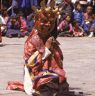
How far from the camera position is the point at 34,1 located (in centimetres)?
2055

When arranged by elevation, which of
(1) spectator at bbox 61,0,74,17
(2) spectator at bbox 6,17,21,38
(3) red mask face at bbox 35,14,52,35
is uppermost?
(3) red mask face at bbox 35,14,52,35

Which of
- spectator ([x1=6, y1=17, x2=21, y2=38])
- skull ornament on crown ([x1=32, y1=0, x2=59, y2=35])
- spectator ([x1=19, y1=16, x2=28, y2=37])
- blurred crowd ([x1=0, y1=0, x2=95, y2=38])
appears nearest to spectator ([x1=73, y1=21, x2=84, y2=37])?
blurred crowd ([x1=0, y1=0, x2=95, y2=38])

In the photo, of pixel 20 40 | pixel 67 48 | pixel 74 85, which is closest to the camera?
pixel 74 85

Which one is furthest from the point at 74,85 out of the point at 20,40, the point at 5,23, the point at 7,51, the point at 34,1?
the point at 34,1

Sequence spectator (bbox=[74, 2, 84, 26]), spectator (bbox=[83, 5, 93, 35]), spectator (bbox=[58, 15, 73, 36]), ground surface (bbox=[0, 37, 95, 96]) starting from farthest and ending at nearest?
spectator (bbox=[74, 2, 84, 26]) → spectator (bbox=[83, 5, 93, 35]) → spectator (bbox=[58, 15, 73, 36]) → ground surface (bbox=[0, 37, 95, 96])

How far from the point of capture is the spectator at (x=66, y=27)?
19438mm

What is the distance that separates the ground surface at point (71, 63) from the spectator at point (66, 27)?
0.87m

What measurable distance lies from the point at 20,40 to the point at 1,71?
23.6ft

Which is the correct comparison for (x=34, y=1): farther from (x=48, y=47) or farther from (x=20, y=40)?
(x=48, y=47)

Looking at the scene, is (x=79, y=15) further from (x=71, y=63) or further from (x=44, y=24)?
(x=44, y=24)

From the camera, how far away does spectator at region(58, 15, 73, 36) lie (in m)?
19.4

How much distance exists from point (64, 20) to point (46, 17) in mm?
11702

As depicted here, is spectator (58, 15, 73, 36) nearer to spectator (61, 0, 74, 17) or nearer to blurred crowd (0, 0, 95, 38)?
blurred crowd (0, 0, 95, 38)

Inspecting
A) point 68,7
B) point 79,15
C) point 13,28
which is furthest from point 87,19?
point 13,28
